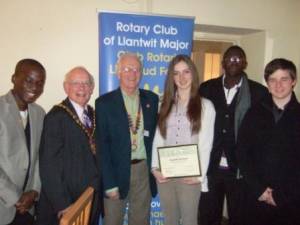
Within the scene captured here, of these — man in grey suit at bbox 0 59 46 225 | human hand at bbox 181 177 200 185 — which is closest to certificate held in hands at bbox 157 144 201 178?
human hand at bbox 181 177 200 185

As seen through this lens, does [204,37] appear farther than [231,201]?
Yes

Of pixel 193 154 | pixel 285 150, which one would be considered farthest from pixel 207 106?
pixel 285 150

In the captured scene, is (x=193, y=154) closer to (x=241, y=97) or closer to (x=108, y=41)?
(x=241, y=97)

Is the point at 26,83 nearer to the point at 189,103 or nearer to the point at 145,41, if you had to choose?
the point at 189,103

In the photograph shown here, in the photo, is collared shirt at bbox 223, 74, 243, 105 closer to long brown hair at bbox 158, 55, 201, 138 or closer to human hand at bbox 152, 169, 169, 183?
long brown hair at bbox 158, 55, 201, 138

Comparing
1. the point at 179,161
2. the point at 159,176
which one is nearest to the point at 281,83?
the point at 179,161

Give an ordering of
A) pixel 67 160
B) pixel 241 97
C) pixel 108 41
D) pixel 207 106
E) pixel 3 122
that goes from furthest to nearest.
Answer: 1. pixel 108 41
2. pixel 241 97
3. pixel 207 106
4. pixel 67 160
5. pixel 3 122

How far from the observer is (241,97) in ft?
7.73

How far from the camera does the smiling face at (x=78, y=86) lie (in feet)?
6.98

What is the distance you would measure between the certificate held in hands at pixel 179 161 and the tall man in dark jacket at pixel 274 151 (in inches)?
14.3

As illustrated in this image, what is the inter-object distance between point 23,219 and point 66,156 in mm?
580

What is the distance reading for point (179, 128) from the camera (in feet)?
7.02

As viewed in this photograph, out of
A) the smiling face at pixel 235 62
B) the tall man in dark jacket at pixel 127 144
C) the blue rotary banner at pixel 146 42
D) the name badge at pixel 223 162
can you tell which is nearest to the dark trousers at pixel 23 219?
the tall man in dark jacket at pixel 127 144

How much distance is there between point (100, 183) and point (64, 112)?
0.62 m
